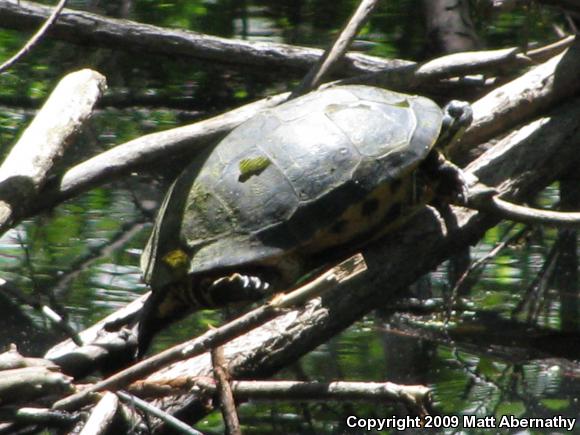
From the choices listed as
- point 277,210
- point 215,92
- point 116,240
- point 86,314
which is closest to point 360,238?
point 277,210

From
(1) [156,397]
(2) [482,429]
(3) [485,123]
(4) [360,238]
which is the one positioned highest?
(3) [485,123]

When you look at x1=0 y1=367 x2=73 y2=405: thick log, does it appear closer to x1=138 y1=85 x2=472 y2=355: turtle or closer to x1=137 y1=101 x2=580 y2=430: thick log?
x1=137 y1=101 x2=580 y2=430: thick log

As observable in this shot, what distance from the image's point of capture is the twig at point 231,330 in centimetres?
201

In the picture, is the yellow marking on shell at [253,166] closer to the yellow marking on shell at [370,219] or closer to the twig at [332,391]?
the yellow marking on shell at [370,219]

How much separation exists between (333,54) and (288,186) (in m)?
1.05

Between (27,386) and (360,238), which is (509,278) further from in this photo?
(27,386)

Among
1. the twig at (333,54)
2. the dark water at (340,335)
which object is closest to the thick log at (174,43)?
the dark water at (340,335)

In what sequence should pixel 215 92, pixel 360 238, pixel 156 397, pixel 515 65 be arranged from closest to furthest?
pixel 156 397 → pixel 360 238 → pixel 515 65 → pixel 215 92

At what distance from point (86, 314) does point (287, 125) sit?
3.42 ft

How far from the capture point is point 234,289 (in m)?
2.81

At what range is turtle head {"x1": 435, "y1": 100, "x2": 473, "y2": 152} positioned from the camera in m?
A: 3.22

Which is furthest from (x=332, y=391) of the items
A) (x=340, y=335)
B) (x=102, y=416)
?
(x=340, y=335)

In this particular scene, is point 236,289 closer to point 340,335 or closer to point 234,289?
point 234,289

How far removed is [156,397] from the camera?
2.48 m
